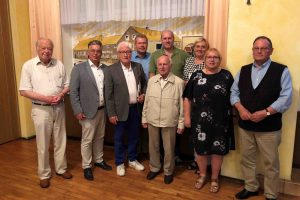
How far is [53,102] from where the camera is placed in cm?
277

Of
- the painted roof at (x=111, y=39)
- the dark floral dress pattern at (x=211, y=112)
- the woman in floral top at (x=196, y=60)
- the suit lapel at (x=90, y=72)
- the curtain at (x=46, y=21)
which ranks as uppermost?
the curtain at (x=46, y=21)

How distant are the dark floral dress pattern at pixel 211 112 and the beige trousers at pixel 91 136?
105 centimetres

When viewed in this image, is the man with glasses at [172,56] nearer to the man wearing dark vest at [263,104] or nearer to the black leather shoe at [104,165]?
the man wearing dark vest at [263,104]

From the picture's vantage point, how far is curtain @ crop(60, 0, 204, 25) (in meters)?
3.43

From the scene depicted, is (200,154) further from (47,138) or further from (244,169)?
(47,138)

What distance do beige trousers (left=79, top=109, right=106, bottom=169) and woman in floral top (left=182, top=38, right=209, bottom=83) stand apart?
1.02 meters

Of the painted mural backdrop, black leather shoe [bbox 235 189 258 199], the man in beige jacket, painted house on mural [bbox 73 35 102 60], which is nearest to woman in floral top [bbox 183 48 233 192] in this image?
the man in beige jacket

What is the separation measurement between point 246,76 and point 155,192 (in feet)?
4.67

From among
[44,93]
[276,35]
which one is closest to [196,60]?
[276,35]

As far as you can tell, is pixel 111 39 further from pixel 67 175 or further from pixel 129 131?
pixel 67 175

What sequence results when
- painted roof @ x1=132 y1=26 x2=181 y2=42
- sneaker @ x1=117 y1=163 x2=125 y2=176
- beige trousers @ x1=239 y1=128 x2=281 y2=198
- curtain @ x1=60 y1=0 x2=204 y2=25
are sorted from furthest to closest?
painted roof @ x1=132 y1=26 x2=181 y2=42, curtain @ x1=60 y1=0 x2=204 y2=25, sneaker @ x1=117 y1=163 x2=125 y2=176, beige trousers @ x1=239 y1=128 x2=281 y2=198

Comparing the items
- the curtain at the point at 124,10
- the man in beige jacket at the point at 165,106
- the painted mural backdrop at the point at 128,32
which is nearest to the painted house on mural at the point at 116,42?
the painted mural backdrop at the point at 128,32

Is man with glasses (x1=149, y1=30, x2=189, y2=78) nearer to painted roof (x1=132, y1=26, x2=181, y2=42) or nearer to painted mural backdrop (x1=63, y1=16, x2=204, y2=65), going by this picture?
painted mural backdrop (x1=63, y1=16, x2=204, y2=65)

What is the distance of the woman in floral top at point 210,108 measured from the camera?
2.58m
